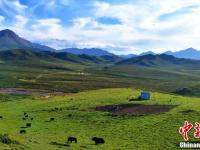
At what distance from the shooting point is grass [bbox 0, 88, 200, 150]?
1935 inches

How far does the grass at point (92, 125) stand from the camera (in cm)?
4916

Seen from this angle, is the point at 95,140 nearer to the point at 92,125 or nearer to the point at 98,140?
the point at 98,140

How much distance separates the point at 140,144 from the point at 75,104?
35.9 meters

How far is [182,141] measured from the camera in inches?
1986

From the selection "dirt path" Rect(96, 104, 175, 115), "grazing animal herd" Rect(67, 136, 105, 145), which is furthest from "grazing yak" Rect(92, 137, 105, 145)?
"dirt path" Rect(96, 104, 175, 115)

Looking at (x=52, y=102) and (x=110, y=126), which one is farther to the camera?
(x=52, y=102)

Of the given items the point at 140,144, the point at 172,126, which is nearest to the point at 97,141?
the point at 140,144

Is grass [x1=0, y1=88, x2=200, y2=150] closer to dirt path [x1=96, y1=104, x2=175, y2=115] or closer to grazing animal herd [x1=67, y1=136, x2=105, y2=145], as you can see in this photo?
grazing animal herd [x1=67, y1=136, x2=105, y2=145]

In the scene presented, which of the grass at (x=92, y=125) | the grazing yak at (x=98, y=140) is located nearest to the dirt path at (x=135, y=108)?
the grass at (x=92, y=125)

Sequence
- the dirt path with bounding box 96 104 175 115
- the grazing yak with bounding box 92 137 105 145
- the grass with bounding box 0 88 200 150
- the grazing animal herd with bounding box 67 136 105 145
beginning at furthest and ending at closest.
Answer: the dirt path with bounding box 96 104 175 115, the grazing yak with bounding box 92 137 105 145, the grazing animal herd with bounding box 67 136 105 145, the grass with bounding box 0 88 200 150

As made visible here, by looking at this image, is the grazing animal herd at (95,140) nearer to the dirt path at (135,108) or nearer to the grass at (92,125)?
the grass at (92,125)

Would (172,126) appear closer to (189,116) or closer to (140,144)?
(189,116)

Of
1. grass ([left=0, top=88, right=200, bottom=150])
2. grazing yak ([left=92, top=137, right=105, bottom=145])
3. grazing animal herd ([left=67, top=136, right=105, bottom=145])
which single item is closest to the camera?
grass ([left=0, top=88, right=200, bottom=150])

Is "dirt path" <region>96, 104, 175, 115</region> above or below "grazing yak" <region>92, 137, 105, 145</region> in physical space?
above
